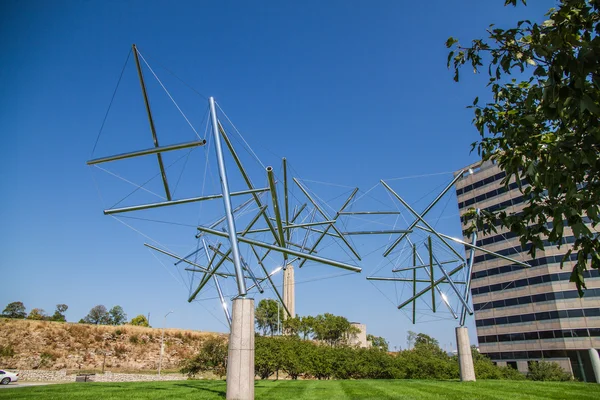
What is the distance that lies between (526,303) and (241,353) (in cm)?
7584

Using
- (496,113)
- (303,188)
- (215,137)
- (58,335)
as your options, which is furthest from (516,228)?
(58,335)

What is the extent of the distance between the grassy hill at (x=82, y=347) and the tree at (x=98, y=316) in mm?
51967

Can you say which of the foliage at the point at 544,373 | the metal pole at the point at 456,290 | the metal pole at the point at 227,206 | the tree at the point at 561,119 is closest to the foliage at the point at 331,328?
the foliage at the point at 544,373

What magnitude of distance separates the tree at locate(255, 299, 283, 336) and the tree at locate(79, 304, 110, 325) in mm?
51949

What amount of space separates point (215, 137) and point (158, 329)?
239 ft

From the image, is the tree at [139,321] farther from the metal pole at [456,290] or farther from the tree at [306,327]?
the metal pole at [456,290]

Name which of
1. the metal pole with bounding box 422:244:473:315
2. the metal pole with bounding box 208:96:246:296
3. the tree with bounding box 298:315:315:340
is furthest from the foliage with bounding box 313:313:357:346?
the metal pole with bounding box 208:96:246:296

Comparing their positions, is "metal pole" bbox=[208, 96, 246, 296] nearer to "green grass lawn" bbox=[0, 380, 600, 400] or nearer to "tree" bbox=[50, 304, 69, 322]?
"green grass lawn" bbox=[0, 380, 600, 400]

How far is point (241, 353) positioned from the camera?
13102 millimetres

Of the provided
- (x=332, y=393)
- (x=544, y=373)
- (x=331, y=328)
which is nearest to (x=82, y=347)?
(x=331, y=328)

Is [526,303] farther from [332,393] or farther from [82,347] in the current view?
[82,347]

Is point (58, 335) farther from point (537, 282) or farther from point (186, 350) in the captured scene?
point (537, 282)

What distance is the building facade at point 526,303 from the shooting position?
64.9m

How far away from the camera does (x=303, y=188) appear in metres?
26.2
